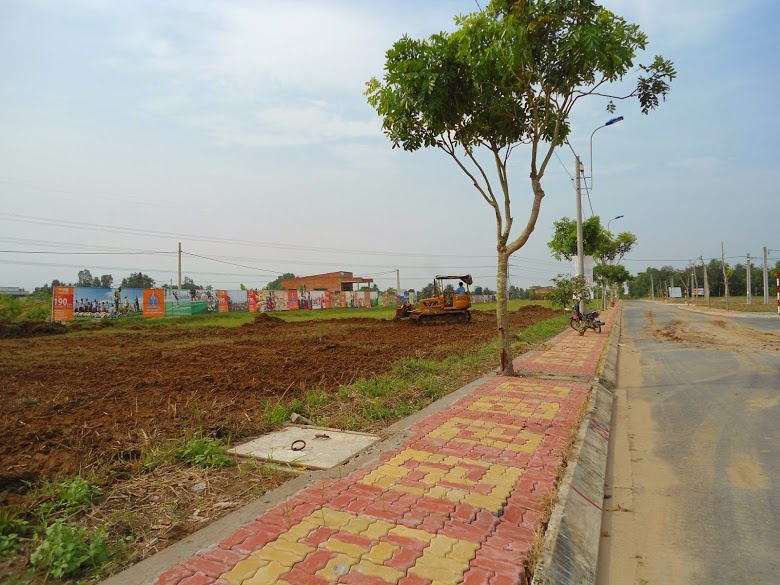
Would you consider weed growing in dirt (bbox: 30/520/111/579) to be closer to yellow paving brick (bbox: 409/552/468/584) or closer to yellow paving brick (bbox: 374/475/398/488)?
yellow paving brick (bbox: 409/552/468/584)

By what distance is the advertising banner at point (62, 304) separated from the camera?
77.5 feet

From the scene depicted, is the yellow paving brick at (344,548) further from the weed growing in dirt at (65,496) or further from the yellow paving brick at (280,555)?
the weed growing in dirt at (65,496)

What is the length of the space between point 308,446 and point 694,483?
3241mm

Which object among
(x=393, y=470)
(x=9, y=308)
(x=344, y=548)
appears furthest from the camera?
(x=9, y=308)

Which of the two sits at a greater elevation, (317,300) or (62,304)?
(62,304)

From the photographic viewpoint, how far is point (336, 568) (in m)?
2.66

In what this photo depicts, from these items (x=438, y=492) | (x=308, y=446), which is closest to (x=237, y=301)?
(x=308, y=446)

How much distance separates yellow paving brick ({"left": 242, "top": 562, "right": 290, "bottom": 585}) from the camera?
2.55 meters

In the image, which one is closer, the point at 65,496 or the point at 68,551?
the point at 68,551

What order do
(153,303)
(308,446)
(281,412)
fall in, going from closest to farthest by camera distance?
(308,446) < (281,412) < (153,303)

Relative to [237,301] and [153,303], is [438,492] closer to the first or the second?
[153,303]

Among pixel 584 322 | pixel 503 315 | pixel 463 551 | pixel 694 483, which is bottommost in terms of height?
pixel 694 483

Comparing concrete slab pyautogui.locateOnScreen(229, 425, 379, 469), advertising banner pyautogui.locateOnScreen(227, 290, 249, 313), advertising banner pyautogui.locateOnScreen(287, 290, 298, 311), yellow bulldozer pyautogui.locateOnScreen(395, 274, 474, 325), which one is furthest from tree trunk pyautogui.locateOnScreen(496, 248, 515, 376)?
advertising banner pyautogui.locateOnScreen(287, 290, 298, 311)

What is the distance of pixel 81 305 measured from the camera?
24578 mm
